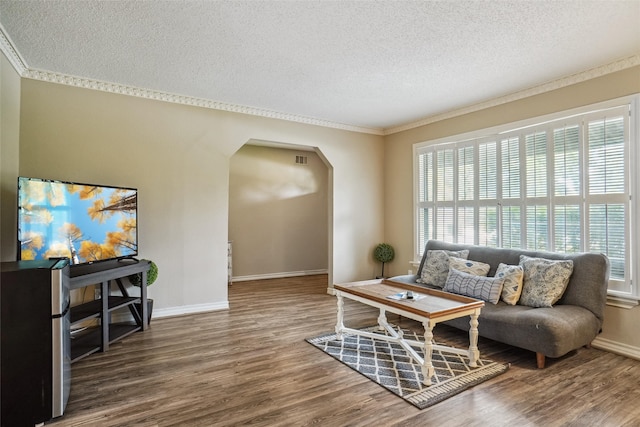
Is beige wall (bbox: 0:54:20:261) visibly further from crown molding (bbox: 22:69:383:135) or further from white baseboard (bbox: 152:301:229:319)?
white baseboard (bbox: 152:301:229:319)

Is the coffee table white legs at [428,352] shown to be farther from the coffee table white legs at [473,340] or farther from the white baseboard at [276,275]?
the white baseboard at [276,275]

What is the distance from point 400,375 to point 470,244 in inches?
101

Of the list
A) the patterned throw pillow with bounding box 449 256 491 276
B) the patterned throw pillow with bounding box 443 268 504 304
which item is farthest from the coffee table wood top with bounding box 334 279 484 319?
the patterned throw pillow with bounding box 449 256 491 276

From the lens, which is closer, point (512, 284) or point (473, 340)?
point (473, 340)

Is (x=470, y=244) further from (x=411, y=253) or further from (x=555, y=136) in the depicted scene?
(x=555, y=136)

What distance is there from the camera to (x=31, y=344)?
2.10 metres

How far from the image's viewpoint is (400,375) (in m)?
2.77

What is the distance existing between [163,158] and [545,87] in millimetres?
4666

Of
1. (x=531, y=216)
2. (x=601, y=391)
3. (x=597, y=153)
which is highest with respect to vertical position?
(x=597, y=153)

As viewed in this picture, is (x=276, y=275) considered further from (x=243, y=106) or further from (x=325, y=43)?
(x=325, y=43)

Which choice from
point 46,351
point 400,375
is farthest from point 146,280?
point 400,375

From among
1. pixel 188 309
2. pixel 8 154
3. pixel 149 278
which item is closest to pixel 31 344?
pixel 149 278

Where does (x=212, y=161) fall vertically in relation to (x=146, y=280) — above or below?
above

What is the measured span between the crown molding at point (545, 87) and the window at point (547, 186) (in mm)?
326
